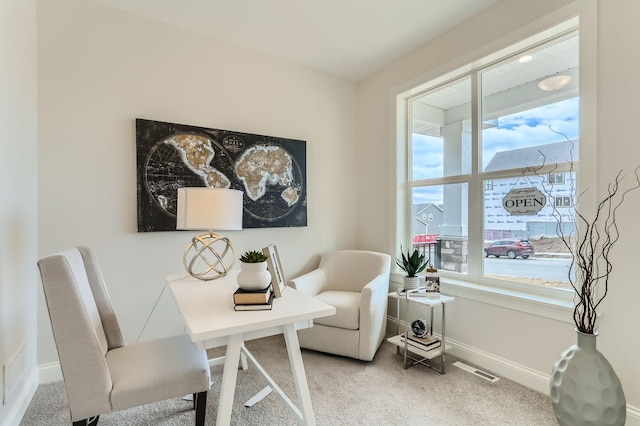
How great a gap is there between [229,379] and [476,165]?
2310 mm

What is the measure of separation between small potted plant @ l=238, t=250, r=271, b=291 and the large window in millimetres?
1817

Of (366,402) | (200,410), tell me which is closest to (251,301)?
(200,410)

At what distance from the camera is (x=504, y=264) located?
238cm

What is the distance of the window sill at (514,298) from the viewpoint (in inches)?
76.3

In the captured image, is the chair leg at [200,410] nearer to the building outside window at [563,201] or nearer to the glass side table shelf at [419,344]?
the glass side table shelf at [419,344]

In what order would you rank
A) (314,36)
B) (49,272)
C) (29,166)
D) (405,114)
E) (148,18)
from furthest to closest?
1. (405,114)
2. (314,36)
3. (148,18)
4. (29,166)
5. (49,272)

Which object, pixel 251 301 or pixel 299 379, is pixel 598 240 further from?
pixel 251 301

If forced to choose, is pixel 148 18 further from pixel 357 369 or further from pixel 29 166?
pixel 357 369

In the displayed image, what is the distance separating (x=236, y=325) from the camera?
1.24 m

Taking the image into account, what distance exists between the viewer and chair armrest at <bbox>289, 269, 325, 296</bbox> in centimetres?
270

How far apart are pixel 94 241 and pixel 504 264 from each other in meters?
3.02

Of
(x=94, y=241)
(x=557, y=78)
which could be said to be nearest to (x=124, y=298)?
(x=94, y=241)

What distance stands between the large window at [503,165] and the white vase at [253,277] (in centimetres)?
182

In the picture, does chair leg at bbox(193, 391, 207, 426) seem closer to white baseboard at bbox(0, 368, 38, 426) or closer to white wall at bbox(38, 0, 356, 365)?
white baseboard at bbox(0, 368, 38, 426)
